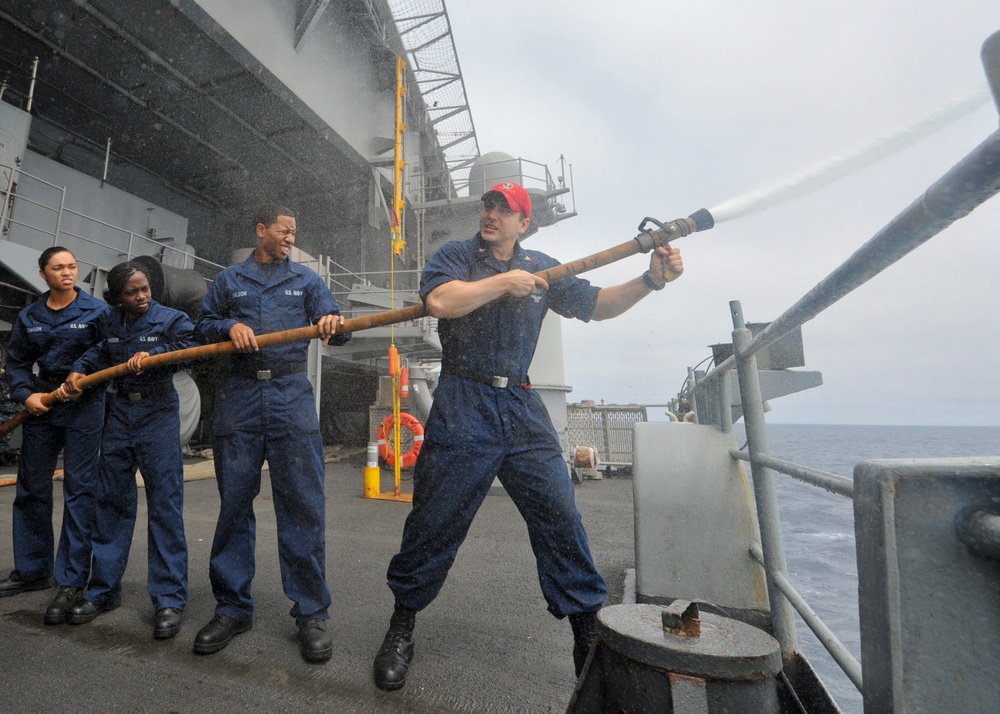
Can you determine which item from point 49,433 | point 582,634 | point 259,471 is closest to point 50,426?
point 49,433

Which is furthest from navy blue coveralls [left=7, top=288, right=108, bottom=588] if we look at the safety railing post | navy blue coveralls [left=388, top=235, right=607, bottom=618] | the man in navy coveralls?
the safety railing post

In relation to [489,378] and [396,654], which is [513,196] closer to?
[489,378]

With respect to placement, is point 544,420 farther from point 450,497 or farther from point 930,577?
point 930,577

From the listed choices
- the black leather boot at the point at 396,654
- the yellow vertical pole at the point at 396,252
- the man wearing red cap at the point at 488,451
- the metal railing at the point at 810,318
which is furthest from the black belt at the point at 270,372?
the yellow vertical pole at the point at 396,252

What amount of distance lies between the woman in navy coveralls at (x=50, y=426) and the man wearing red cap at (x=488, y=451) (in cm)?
211

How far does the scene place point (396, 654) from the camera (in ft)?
6.73

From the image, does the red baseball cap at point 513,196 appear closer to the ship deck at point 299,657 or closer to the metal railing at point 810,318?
the metal railing at point 810,318

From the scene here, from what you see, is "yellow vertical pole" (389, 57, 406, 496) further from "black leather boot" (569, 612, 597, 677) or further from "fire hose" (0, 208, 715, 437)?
"black leather boot" (569, 612, 597, 677)

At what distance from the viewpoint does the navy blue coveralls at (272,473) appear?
236 centimetres

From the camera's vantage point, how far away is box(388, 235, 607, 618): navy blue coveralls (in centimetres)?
195

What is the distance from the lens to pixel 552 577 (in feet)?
6.41

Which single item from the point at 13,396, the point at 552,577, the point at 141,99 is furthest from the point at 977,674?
the point at 141,99

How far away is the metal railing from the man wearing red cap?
613mm

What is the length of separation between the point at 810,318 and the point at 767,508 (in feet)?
2.80
